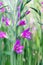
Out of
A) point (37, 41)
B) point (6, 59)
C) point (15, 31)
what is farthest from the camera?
point (37, 41)

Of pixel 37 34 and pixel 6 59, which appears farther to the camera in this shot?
pixel 37 34

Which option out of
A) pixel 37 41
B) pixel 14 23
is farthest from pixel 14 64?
pixel 37 41

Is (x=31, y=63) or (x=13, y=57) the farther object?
(x=31, y=63)

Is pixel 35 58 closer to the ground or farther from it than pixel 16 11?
closer to the ground

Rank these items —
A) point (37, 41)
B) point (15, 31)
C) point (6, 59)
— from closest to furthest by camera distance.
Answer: point (15, 31), point (6, 59), point (37, 41)

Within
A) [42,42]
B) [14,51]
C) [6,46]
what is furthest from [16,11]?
[42,42]

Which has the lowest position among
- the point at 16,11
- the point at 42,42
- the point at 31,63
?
the point at 31,63

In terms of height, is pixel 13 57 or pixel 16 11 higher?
pixel 16 11

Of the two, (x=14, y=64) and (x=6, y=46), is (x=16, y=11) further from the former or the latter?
(x=6, y=46)

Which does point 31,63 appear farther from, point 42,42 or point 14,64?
point 14,64
